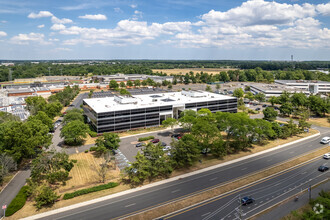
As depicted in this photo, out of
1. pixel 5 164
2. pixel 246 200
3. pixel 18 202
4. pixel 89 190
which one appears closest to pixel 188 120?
pixel 246 200

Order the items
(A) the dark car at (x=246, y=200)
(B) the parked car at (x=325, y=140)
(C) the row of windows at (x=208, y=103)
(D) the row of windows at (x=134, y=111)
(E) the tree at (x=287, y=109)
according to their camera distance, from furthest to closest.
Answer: (E) the tree at (x=287, y=109) → (C) the row of windows at (x=208, y=103) → (D) the row of windows at (x=134, y=111) → (B) the parked car at (x=325, y=140) → (A) the dark car at (x=246, y=200)

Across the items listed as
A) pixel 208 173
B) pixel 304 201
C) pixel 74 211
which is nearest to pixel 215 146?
pixel 208 173

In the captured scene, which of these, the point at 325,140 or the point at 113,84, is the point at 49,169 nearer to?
the point at 325,140

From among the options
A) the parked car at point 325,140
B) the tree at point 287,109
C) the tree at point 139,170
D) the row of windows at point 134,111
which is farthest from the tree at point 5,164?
the tree at point 287,109

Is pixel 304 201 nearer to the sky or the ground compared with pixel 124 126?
nearer to the ground

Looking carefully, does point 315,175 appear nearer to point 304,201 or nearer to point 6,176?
point 304,201

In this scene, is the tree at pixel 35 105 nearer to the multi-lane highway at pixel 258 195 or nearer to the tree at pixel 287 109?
the multi-lane highway at pixel 258 195

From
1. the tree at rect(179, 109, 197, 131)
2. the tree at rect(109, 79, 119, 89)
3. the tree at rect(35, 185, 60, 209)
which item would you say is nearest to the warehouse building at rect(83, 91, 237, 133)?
the tree at rect(179, 109, 197, 131)
